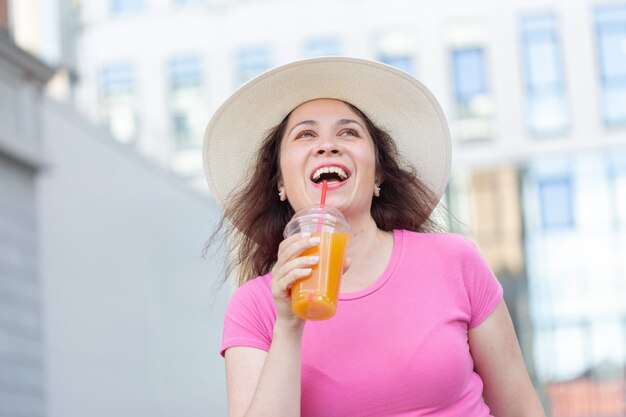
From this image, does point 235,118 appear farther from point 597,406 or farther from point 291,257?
point 597,406

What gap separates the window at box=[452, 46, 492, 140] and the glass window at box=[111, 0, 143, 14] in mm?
7560

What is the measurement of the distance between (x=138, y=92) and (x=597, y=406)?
40.2 feet

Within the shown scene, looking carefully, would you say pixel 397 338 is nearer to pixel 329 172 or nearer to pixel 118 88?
pixel 329 172

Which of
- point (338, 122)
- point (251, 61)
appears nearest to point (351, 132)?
point (338, 122)

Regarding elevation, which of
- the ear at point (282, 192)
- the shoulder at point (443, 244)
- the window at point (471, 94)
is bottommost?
the shoulder at point (443, 244)

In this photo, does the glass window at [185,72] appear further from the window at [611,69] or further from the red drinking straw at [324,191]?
the red drinking straw at [324,191]

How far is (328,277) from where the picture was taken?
7.65 ft

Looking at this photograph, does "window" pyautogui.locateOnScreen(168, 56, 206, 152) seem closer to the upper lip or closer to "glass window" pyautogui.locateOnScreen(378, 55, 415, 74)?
"glass window" pyautogui.locateOnScreen(378, 55, 415, 74)

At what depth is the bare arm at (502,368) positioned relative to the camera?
281 centimetres

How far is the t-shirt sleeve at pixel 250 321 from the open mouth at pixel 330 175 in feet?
0.92

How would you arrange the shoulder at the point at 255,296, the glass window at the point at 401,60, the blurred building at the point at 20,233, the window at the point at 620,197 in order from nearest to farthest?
the shoulder at the point at 255,296, the blurred building at the point at 20,233, the window at the point at 620,197, the glass window at the point at 401,60

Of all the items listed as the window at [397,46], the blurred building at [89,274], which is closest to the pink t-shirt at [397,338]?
the blurred building at [89,274]

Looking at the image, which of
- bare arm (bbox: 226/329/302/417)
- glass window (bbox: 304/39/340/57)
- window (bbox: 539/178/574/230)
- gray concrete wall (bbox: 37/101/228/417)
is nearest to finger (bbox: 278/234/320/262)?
bare arm (bbox: 226/329/302/417)

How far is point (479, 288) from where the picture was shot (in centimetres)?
283
